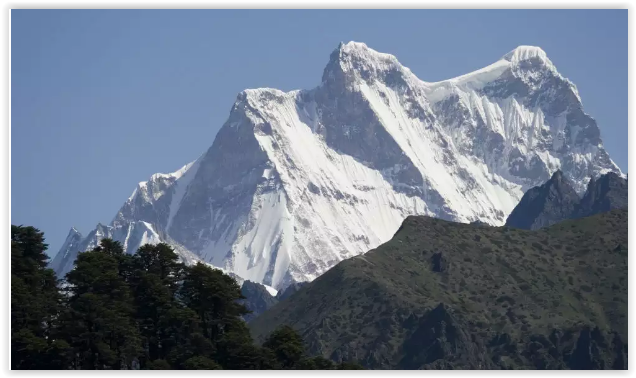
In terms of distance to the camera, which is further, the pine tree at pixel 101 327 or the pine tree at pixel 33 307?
the pine tree at pixel 101 327

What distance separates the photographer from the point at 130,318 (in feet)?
448

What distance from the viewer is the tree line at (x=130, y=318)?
128625 mm

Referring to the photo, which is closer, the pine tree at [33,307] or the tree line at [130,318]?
the pine tree at [33,307]

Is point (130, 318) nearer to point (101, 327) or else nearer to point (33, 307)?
point (101, 327)

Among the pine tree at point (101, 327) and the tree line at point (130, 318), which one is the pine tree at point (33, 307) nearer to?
the tree line at point (130, 318)

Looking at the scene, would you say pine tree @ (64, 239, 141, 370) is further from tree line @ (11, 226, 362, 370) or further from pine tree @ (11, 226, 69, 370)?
pine tree @ (11, 226, 69, 370)

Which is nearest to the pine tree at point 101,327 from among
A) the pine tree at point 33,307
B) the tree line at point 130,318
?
the tree line at point 130,318

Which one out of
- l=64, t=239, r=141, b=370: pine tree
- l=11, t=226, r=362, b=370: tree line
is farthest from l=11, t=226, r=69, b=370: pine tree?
l=64, t=239, r=141, b=370: pine tree

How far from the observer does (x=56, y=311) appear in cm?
13288

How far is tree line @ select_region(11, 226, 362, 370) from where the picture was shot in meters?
129
